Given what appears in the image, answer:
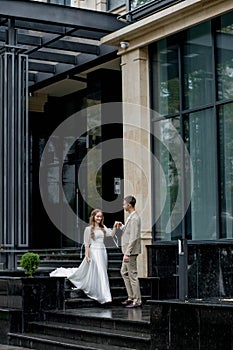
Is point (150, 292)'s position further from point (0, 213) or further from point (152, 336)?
point (152, 336)

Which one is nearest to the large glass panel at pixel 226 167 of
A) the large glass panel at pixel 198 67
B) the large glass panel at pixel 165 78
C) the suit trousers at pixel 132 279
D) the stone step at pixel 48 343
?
the large glass panel at pixel 198 67

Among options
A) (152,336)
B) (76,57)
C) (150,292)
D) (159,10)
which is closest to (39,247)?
(76,57)

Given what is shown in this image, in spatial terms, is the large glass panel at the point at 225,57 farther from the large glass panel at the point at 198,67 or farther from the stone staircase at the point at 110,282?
the stone staircase at the point at 110,282

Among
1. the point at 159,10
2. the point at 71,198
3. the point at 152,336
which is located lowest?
the point at 152,336

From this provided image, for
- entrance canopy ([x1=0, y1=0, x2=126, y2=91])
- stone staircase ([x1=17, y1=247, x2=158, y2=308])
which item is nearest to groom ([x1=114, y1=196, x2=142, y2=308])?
stone staircase ([x1=17, y1=247, x2=158, y2=308])

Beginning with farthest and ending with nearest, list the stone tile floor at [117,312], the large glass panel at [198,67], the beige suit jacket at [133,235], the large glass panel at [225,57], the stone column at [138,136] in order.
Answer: the stone column at [138,136] → the large glass panel at [198,67] → the large glass panel at [225,57] → the beige suit jacket at [133,235] → the stone tile floor at [117,312]

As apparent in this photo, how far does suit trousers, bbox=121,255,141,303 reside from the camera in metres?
14.3

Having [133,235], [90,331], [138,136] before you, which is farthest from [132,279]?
[138,136]

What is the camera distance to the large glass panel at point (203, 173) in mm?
15039

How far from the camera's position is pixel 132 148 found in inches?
663

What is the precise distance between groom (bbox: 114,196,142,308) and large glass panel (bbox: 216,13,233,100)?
9.15 ft

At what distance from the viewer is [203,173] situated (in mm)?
15320

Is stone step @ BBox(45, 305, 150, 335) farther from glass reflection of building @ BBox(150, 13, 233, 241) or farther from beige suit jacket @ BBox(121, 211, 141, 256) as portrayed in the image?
glass reflection of building @ BBox(150, 13, 233, 241)

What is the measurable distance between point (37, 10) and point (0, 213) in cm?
425
